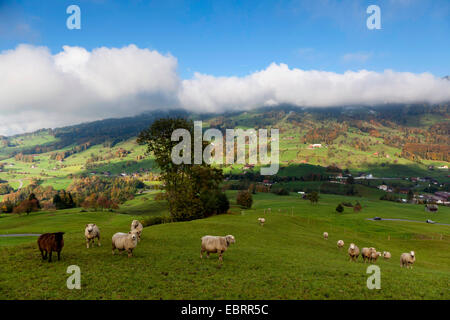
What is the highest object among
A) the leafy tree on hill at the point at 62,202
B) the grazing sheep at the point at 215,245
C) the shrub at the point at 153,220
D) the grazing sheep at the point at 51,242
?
the grazing sheep at the point at 51,242

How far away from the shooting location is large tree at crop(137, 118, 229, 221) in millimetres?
50562

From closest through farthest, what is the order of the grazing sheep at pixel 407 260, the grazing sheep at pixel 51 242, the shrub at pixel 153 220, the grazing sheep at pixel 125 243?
1. the grazing sheep at pixel 51 242
2. the grazing sheep at pixel 125 243
3. the grazing sheep at pixel 407 260
4. the shrub at pixel 153 220

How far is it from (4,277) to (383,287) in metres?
25.5

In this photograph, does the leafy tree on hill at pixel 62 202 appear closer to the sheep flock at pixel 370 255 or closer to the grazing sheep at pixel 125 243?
the grazing sheep at pixel 125 243

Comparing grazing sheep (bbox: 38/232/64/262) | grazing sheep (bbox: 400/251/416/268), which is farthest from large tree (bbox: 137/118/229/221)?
grazing sheep (bbox: 400/251/416/268)

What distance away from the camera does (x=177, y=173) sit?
54.5 meters

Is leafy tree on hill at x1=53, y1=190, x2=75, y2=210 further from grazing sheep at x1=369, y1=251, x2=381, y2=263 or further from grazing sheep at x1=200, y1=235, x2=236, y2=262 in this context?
grazing sheep at x1=369, y1=251, x2=381, y2=263

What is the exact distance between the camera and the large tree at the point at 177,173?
50562mm

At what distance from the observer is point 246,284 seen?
49.1 feet

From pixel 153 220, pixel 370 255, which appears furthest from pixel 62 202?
pixel 370 255

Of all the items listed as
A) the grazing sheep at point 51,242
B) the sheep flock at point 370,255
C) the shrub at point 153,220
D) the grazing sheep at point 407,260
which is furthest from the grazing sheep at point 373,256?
the shrub at point 153,220
